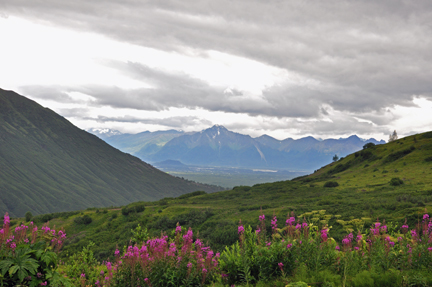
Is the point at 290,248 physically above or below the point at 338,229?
above

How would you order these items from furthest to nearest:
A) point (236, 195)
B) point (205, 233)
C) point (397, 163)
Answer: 1. point (236, 195)
2. point (397, 163)
3. point (205, 233)

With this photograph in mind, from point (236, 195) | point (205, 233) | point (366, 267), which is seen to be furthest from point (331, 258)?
point (236, 195)

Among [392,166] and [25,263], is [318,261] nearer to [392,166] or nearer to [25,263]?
[25,263]

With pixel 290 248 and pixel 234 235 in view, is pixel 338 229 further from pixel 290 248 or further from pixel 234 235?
pixel 290 248

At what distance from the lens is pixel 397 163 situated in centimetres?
5962

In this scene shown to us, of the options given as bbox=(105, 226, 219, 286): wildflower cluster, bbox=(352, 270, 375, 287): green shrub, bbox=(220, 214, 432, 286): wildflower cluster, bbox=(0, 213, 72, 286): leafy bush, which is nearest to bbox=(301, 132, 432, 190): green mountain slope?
bbox=(220, 214, 432, 286): wildflower cluster

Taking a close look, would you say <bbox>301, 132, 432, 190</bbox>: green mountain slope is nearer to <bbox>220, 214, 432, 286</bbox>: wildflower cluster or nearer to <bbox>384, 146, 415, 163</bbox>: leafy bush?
<bbox>384, 146, 415, 163</bbox>: leafy bush

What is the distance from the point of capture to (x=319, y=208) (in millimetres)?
32531

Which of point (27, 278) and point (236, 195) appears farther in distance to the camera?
point (236, 195)

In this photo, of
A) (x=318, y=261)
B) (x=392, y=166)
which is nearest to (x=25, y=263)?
(x=318, y=261)

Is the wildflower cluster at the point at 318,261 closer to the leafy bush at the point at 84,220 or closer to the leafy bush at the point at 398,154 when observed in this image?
the leafy bush at the point at 84,220

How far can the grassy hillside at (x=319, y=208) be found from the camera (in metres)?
25.4

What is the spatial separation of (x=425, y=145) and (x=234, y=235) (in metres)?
60.3

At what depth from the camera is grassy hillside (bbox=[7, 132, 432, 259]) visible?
83.5ft
